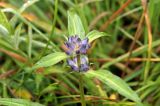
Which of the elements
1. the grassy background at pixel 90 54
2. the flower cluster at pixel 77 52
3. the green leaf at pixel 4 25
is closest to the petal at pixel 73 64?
the flower cluster at pixel 77 52

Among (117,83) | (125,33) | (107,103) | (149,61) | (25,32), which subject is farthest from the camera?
(25,32)

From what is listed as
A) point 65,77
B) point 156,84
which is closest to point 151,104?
point 156,84

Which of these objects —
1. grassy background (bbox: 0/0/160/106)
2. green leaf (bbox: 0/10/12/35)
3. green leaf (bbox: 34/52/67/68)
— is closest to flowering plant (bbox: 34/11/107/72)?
green leaf (bbox: 34/52/67/68)

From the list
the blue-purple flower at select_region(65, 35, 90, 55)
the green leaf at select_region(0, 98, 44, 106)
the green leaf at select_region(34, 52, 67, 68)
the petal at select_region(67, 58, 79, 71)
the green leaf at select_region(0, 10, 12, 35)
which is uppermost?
the green leaf at select_region(0, 10, 12, 35)

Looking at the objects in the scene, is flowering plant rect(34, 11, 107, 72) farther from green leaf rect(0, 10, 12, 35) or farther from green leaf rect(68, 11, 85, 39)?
green leaf rect(0, 10, 12, 35)

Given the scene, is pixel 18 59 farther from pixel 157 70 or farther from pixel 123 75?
pixel 157 70

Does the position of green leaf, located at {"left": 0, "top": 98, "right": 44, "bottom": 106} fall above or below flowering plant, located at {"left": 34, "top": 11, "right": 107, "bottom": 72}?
below

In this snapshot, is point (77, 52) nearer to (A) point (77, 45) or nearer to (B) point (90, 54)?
(A) point (77, 45)

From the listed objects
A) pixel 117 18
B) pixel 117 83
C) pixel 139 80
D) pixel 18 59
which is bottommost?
Answer: pixel 117 83
